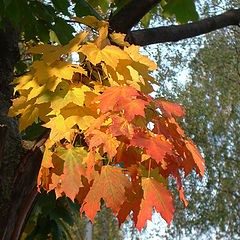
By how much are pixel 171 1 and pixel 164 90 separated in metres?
8.88

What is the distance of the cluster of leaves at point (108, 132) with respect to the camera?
3.49ft

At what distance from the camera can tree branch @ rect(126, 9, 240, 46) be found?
6.96 ft

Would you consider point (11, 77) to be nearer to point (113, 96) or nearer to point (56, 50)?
point (56, 50)

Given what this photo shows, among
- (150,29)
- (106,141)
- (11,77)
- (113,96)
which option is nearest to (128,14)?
(150,29)

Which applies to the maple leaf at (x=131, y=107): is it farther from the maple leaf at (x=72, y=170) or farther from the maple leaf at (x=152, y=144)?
the maple leaf at (x=72, y=170)

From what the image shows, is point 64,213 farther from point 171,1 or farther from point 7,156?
point 171,1

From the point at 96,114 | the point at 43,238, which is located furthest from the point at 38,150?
the point at 43,238

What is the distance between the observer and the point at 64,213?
14.9 ft

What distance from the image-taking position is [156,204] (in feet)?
3.50

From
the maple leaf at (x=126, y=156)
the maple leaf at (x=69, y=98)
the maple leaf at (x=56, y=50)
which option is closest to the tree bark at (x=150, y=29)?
the maple leaf at (x=56, y=50)

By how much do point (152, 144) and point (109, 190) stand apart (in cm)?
19

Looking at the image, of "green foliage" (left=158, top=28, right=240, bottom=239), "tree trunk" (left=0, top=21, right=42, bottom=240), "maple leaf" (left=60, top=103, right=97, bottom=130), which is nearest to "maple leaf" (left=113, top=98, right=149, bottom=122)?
"maple leaf" (left=60, top=103, right=97, bottom=130)

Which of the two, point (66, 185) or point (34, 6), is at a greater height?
point (34, 6)

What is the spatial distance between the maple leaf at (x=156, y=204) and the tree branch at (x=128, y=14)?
3.52 ft
